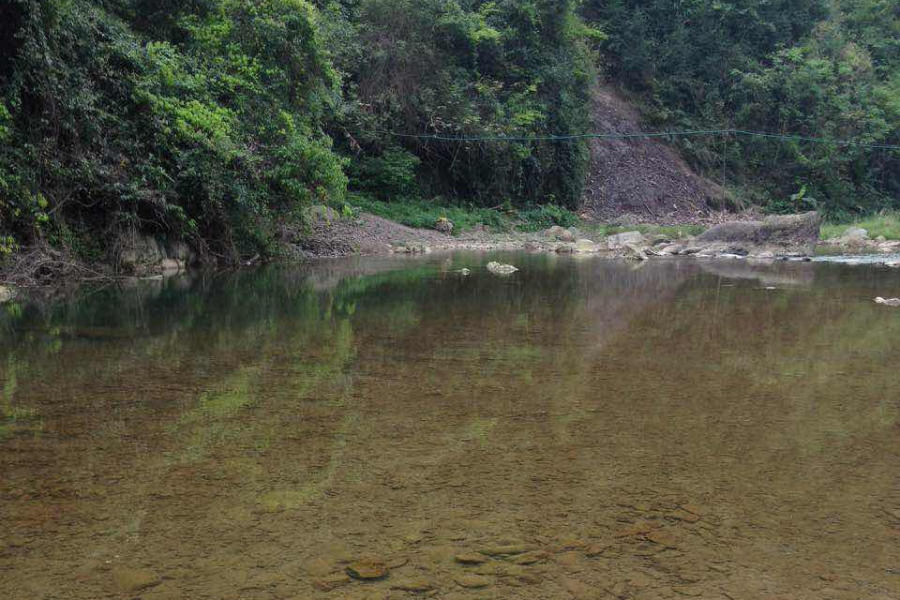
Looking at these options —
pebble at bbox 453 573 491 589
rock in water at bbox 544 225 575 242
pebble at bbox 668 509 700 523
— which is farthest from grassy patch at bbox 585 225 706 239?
pebble at bbox 453 573 491 589

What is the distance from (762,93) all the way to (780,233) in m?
16.7

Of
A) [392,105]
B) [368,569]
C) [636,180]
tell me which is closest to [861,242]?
[636,180]

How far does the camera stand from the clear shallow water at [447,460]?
2160 mm

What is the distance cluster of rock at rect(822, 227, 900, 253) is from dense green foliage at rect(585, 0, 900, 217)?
28.1 feet

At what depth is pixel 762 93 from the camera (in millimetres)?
32438

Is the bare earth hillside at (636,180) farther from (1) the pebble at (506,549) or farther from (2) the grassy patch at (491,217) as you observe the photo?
(1) the pebble at (506,549)

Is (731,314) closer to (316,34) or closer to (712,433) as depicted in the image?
(712,433)

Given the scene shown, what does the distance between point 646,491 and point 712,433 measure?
0.89m

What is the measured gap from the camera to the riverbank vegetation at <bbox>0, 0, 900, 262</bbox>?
32.7 feet

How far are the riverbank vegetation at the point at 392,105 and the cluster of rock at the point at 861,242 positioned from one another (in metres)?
8.04

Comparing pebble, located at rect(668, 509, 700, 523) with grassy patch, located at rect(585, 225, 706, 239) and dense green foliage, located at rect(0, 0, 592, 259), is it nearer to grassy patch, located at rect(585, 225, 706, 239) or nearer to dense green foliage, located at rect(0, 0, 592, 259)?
dense green foliage, located at rect(0, 0, 592, 259)

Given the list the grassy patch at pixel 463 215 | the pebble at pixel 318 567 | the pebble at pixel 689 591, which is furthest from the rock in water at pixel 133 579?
the grassy patch at pixel 463 215

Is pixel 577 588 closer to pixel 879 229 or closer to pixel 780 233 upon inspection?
pixel 780 233

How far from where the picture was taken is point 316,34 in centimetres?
1373
